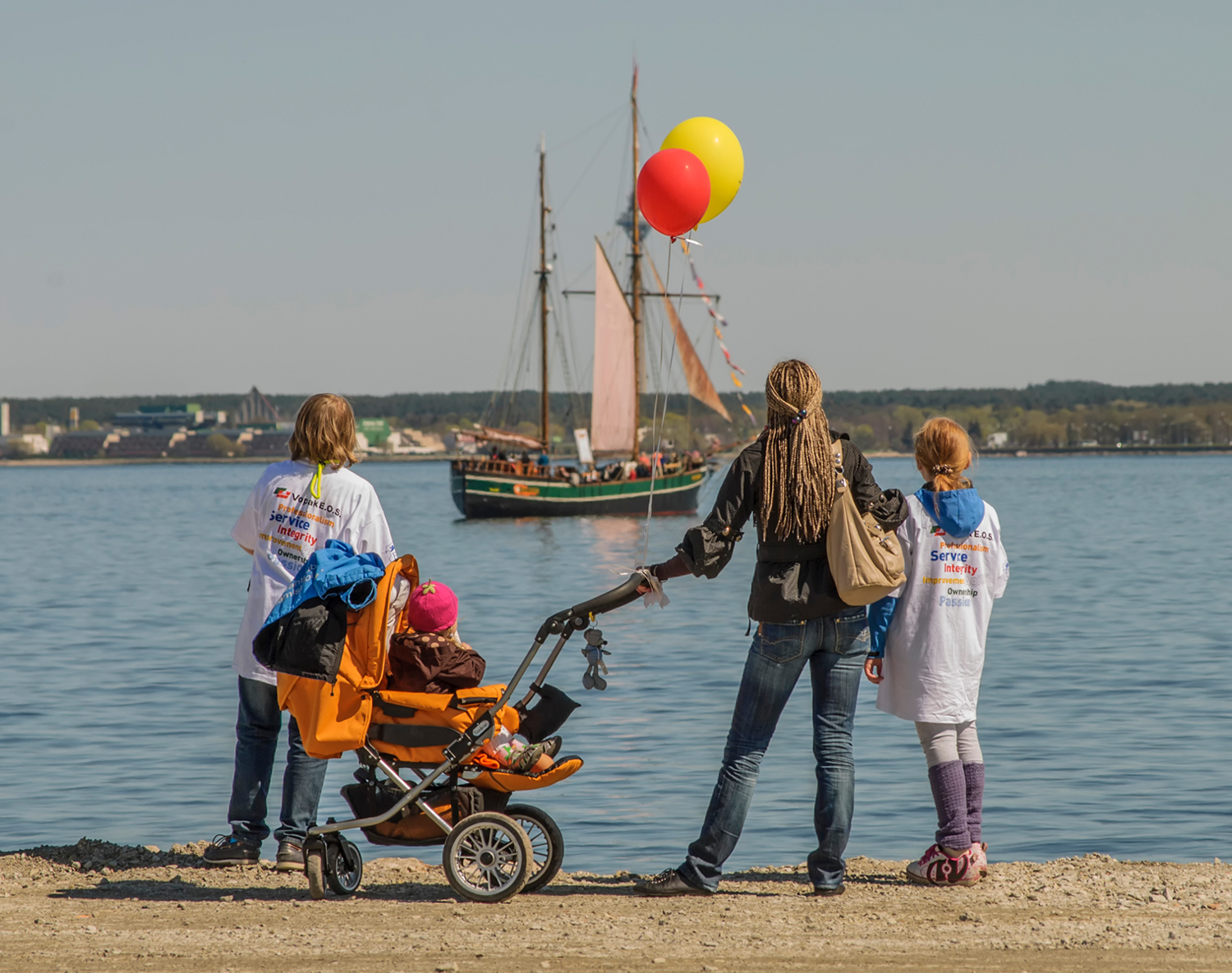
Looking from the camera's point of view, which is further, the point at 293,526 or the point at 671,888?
the point at 293,526

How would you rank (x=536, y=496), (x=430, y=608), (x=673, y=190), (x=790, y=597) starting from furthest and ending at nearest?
1. (x=536, y=496)
2. (x=673, y=190)
3. (x=430, y=608)
4. (x=790, y=597)

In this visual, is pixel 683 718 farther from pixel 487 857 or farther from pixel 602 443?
pixel 602 443

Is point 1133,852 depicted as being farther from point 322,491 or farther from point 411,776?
point 322,491

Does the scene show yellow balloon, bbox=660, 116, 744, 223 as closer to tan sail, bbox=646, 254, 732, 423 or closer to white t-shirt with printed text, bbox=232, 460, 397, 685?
white t-shirt with printed text, bbox=232, 460, 397, 685

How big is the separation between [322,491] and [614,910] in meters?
1.76

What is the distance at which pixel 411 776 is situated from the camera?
5.46 meters

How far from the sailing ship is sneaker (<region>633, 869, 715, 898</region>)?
53025 mm

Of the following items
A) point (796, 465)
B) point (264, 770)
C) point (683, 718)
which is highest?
point (796, 465)

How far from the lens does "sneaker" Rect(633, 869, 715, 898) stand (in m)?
5.12

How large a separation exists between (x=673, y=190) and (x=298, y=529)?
2.87 metres

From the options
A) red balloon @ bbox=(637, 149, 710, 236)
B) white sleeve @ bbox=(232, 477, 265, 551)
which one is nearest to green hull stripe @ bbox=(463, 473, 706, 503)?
red balloon @ bbox=(637, 149, 710, 236)

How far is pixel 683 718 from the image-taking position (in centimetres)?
1225

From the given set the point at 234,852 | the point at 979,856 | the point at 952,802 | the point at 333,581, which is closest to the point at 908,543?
the point at 952,802

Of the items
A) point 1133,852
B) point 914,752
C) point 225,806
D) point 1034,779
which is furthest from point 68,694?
point 1133,852
